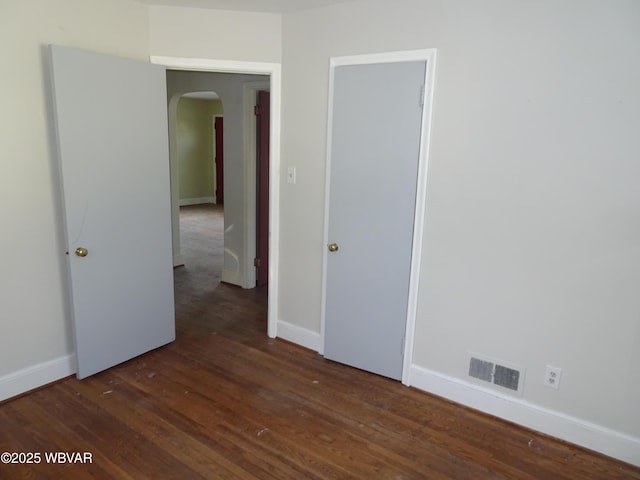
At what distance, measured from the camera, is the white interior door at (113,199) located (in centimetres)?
249

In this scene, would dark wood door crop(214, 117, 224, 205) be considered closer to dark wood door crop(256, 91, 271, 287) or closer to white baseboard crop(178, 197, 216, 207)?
white baseboard crop(178, 197, 216, 207)

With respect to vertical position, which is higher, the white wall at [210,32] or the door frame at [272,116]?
the white wall at [210,32]

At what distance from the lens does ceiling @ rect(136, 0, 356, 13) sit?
8.97 feet

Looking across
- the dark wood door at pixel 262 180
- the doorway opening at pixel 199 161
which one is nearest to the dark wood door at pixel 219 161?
the doorway opening at pixel 199 161

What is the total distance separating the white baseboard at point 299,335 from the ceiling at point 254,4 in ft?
7.59

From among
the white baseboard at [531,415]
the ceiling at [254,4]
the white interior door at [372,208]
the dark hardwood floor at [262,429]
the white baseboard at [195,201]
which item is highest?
the ceiling at [254,4]

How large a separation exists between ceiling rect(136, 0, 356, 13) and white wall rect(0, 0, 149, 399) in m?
0.35

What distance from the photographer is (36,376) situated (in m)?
2.64

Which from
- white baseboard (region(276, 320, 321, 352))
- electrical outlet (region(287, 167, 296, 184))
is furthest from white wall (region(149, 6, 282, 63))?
white baseboard (region(276, 320, 321, 352))

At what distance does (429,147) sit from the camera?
100 inches

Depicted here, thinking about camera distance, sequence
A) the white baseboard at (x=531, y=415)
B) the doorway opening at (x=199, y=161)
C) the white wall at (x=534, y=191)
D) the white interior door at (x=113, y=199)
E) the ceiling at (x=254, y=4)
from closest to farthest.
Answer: the white wall at (x=534, y=191) → the white baseboard at (x=531, y=415) → the white interior door at (x=113, y=199) → the ceiling at (x=254, y=4) → the doorway opening at (x=199, y=161)

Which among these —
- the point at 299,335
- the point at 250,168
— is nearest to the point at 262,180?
the point at 250,168

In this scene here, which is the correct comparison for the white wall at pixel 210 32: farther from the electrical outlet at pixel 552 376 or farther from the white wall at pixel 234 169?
the electrical outlet at pixel 552 376

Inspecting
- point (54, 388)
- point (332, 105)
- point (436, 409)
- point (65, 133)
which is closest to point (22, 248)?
point (65, 133)
